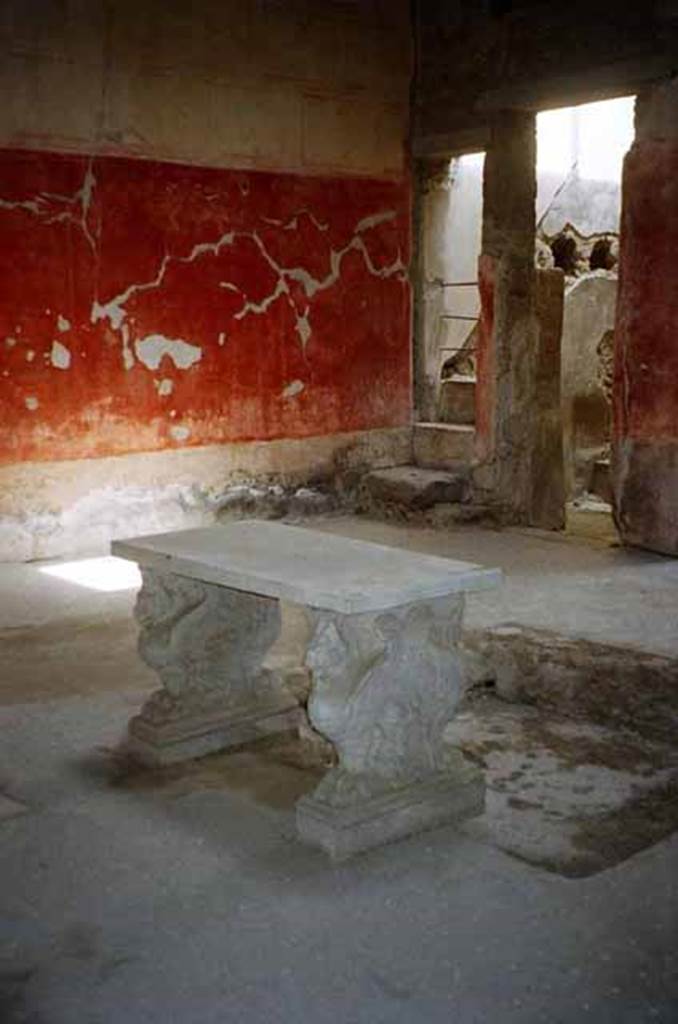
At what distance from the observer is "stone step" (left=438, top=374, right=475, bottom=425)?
789cm

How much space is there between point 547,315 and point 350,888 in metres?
5.37

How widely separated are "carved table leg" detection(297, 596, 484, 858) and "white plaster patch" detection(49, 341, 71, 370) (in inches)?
139

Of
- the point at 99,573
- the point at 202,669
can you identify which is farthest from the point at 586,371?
the point at 202,669

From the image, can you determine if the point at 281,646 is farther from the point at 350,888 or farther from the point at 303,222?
the point at 303,222

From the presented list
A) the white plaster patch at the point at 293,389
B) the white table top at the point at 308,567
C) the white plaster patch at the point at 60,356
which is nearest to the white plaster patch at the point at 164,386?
the white plaster patch at the point at 60,356

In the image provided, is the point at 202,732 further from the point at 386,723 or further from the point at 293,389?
the point at 293,389

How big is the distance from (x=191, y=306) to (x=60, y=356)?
2.81 ft

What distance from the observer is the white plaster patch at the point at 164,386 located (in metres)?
6.62

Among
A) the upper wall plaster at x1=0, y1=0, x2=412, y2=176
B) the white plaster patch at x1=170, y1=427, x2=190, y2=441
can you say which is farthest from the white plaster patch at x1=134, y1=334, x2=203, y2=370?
the upper wall plaster at x1=0, y1=0, x2=412, y2=176

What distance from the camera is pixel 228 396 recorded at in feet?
22.7

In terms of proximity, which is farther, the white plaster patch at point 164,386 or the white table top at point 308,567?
the white plaster patch at point 164,386

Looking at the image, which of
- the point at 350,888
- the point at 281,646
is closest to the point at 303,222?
the point at 281,646

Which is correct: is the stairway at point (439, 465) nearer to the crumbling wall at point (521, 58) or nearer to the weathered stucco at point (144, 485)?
the weathered stucco at point (144, 485)

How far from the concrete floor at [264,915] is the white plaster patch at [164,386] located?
3.01m
